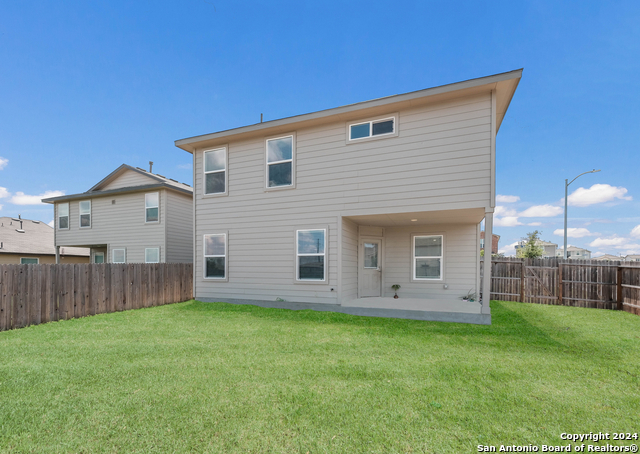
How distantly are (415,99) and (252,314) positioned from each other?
6.28 meters

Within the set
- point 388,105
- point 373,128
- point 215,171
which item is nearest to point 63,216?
point 215,171

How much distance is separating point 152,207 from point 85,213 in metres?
4.58

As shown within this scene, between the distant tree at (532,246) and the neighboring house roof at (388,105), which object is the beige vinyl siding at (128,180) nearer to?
the neighboring house roof at (388,105)

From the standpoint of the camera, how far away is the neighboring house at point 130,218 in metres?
13.2

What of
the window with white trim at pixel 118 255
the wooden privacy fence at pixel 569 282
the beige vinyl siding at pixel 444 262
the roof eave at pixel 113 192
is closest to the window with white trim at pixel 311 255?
the beige vinyl siding at pixel 444 262

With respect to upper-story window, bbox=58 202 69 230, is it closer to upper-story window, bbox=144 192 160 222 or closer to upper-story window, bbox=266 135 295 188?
upper-story window, bbox=144 192 160 222

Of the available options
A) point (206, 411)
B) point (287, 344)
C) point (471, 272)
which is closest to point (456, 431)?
point (206, 411)

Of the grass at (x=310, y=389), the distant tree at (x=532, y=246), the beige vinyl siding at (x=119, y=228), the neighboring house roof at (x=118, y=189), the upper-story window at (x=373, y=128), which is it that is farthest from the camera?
the distant tree at (x=532, y=246)

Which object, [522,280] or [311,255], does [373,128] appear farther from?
[522,280]

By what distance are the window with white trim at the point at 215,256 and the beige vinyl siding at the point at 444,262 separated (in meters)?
4.88

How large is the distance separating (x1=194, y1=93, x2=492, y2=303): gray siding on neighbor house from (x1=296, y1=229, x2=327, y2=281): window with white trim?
0.58 feet

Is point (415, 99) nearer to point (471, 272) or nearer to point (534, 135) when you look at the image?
point (471, 272)

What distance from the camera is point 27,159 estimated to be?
20.7 m

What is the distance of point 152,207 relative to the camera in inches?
528
